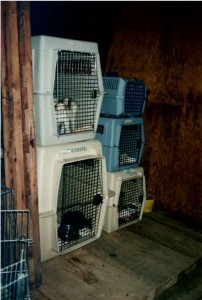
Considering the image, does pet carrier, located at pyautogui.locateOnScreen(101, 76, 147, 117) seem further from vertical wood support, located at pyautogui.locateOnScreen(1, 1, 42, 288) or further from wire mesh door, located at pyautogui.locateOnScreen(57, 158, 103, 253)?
vertical wood support, located at pyautogui.locateOnScreen(1, 1, 42, 288)

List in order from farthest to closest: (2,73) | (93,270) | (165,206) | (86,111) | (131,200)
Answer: (165,206)
(131,200)
(86,111)
(93,270)
(2,73)

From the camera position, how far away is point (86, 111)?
122 inches

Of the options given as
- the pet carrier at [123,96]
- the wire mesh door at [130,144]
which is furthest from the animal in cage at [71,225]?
the pet carrier at [123,96]

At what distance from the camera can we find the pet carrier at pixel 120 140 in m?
3.40

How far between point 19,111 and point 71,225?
52.0 inches

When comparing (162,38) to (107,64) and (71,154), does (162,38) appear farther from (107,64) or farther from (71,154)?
(71,154)

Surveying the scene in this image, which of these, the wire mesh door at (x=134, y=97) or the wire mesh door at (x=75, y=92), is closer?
the wire mesh door at (x=75, y=92)

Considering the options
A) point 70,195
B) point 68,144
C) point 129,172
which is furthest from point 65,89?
point 129,172

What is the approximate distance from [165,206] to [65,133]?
2090mm

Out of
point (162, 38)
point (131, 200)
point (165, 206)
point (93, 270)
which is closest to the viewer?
point (93, 270)

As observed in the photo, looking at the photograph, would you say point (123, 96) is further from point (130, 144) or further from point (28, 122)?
point (28, 122)

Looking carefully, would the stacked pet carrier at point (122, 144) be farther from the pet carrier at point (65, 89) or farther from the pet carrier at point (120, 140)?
the pet carrier at point (65, 89)

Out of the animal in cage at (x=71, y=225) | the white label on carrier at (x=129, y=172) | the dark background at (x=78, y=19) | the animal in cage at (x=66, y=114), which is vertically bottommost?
the animal in cage at (x=71, y=225)

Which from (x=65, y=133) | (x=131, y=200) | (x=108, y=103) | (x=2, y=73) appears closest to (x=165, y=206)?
(x=131, y=200)
